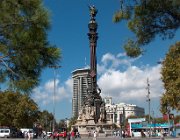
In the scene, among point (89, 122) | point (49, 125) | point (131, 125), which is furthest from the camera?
point (49, 125)

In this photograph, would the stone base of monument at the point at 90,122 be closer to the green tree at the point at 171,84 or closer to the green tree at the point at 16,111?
the green tree at the point at 16,111

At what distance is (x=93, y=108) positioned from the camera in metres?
78.8

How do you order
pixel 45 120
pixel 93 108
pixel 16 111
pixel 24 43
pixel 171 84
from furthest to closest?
pixel 45 120 < pixel 16 111 < pixel 93 108 < pixel 171 84 < pixel 24 43

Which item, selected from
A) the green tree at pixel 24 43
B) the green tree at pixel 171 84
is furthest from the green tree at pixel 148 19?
the green tree at pixel 171 84

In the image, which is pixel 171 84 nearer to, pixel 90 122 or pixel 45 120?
pixel 90 122

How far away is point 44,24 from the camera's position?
393 inches

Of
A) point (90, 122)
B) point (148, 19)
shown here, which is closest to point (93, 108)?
point (90, 122)

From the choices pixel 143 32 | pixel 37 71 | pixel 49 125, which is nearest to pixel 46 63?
pixel 37 71

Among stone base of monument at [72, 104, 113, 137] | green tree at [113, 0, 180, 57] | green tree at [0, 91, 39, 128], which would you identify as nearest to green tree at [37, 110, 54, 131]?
green tree at [0, 91, 39, 128]

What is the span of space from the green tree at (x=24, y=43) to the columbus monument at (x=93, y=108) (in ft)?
212

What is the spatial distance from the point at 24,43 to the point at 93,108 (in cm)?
6950

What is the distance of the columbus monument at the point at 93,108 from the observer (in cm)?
7725

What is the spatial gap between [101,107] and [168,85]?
131 ft

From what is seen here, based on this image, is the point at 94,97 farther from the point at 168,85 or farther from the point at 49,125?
the point at 49,125
